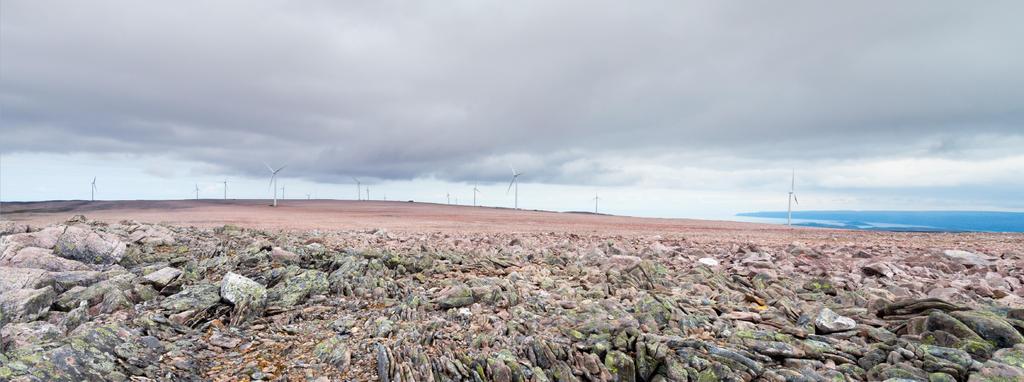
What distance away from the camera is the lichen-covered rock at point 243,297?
10875 millimetres

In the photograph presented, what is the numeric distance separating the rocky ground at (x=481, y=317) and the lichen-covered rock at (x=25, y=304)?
4 centimetres

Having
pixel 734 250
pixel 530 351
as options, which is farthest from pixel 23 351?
pixel 734 250

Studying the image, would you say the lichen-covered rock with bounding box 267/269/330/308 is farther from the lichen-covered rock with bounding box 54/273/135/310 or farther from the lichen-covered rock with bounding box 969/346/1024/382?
the lichen-covered rock with bounding box 969/346/1024/382

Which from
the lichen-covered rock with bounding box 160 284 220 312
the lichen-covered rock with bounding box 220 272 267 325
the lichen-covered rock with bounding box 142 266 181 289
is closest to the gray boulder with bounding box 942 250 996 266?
the lichen-covered rock with bounding box 220 272 267 325

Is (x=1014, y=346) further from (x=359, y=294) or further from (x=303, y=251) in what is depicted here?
(x=303, y=251)

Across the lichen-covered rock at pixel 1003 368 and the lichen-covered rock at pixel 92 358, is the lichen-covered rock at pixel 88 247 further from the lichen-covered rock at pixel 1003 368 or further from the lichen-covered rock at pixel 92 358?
the lichen-covered rock at pixel 1003 368

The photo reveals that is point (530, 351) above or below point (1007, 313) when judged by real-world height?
below

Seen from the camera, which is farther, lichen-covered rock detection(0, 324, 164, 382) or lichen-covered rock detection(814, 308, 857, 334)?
lichen-covered rock detection(814, 308, 857, 334)

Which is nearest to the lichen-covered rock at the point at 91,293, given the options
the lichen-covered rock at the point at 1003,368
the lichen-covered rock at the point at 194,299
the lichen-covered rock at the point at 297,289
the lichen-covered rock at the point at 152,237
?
the lichen-covered rock at the point at 194,299

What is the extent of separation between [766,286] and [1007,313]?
16.4 ft

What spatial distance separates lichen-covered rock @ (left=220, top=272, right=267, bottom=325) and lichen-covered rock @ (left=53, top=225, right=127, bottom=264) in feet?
24.8

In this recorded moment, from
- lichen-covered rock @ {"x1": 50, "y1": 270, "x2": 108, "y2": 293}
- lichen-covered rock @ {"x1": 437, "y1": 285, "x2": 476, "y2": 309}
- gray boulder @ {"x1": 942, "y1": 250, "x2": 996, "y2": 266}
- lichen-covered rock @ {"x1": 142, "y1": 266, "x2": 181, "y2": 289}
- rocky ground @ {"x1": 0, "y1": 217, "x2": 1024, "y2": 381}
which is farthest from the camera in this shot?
gray boulder @ {"x1": 942, "y1": 250, "x2": 996, "y2": 266}

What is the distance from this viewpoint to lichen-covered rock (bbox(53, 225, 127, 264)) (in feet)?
50.8

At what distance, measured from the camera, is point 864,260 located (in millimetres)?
17766
